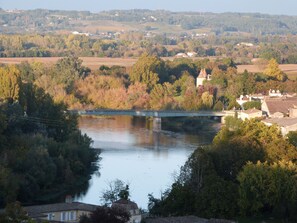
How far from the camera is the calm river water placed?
25.6 metres

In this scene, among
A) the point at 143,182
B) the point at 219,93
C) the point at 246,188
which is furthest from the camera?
the point at 219,93

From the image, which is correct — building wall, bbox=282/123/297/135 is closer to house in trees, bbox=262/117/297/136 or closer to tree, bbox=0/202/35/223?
house in trees, bbox=262/117/297/136

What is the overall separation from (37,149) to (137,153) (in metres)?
5.69

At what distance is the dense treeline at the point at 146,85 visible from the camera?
44.2 m

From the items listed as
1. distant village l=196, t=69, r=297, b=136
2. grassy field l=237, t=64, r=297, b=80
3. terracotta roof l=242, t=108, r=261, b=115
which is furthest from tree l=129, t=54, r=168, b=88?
terracotta roof l=242, t=108, r=261, b=115

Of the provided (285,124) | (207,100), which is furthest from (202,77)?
(285,124)

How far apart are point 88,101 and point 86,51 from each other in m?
31.2

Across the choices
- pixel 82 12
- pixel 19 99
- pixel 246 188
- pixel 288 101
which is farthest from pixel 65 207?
pixel 82 12

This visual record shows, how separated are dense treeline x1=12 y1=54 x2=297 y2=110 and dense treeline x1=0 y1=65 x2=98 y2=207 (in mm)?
9354

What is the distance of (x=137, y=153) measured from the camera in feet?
103

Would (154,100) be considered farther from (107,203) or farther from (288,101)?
(107,203)

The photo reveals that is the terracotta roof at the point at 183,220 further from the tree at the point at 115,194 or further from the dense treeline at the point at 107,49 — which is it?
the dense treeline at the point at 107,49

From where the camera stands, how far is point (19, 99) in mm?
32156

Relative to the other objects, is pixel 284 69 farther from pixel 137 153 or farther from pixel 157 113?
pixel 137 153
